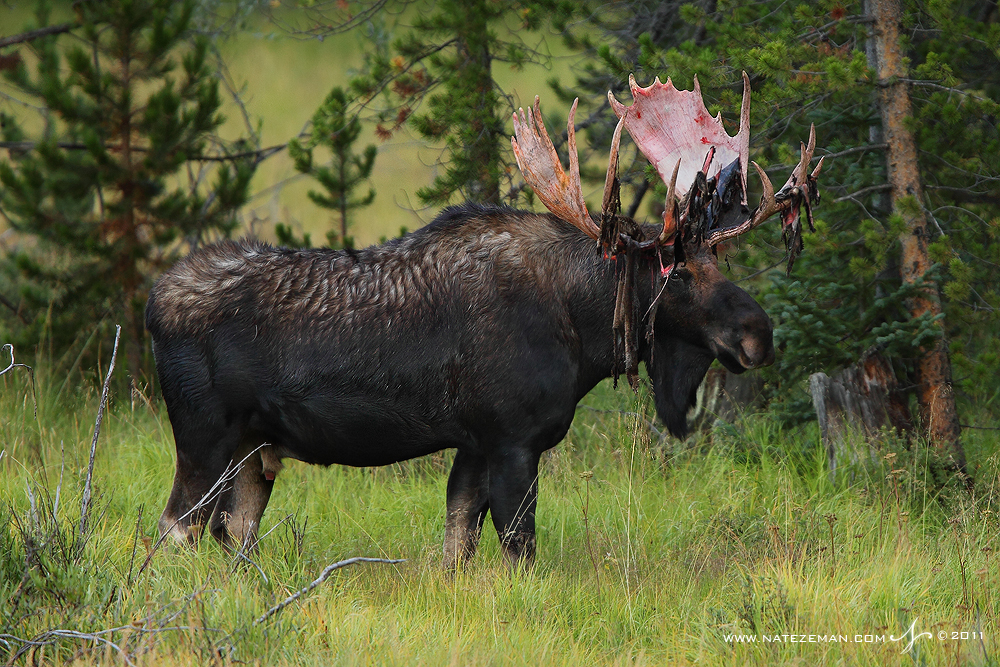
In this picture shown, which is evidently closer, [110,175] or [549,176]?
[549,176]

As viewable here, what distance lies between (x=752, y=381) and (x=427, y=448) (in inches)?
122

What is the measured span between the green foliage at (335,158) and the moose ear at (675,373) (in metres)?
3.35

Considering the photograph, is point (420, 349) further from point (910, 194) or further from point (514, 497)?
point (910, 194)

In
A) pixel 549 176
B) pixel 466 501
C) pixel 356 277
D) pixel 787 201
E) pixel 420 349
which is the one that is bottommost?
pixel 466 501

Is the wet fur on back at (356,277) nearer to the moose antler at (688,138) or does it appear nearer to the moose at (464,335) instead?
the moose at (464,335)

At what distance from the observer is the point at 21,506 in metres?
5.55

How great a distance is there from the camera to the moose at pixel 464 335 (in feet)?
15.0

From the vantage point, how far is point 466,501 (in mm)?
4992

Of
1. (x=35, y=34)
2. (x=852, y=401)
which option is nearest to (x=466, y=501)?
(x=852, y=401)

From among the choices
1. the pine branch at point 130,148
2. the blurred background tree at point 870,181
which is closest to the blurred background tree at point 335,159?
the pine branch at point 130,148

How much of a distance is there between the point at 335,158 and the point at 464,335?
4.37 m

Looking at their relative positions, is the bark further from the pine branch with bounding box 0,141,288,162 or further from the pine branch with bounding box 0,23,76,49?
the pine branch with bounding box 0,23,76,49

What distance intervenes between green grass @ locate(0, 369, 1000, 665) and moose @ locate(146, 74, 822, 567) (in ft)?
1.34

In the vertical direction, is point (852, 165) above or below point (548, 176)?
above
